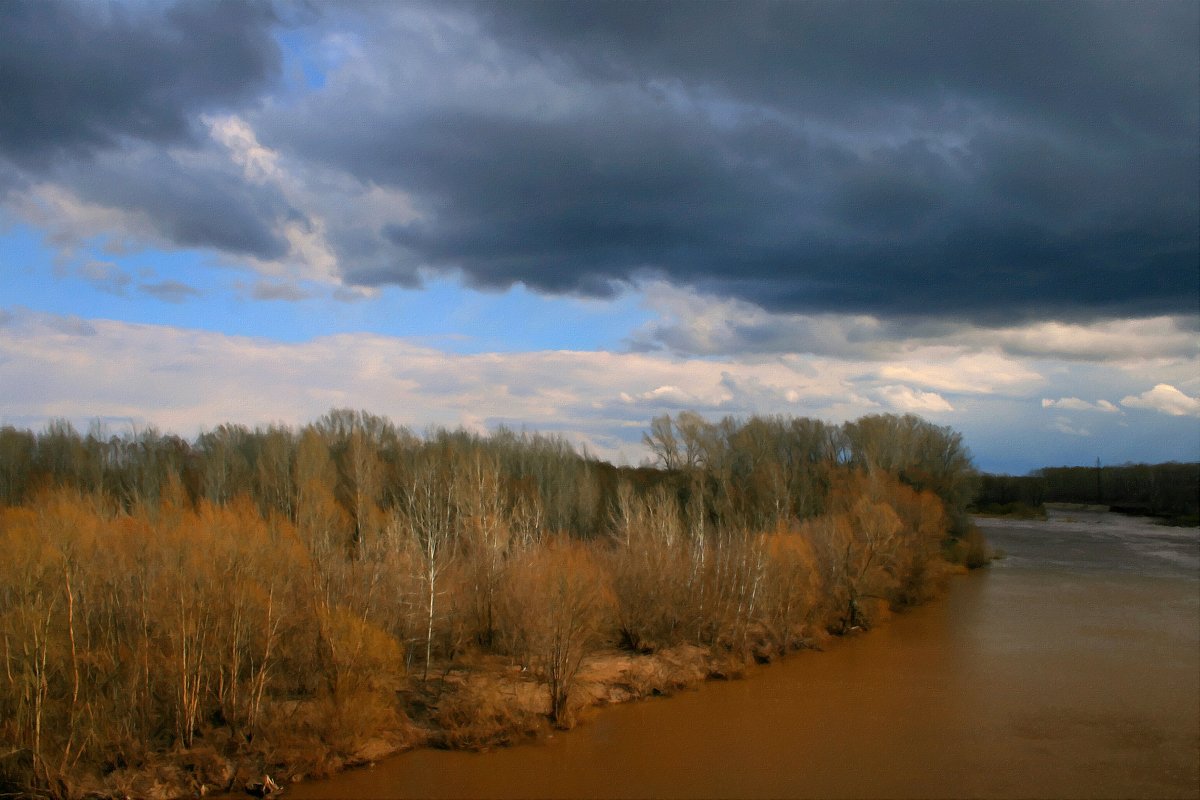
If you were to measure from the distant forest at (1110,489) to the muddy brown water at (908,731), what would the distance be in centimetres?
4310

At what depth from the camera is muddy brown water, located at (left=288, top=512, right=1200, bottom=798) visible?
17766 millimetres

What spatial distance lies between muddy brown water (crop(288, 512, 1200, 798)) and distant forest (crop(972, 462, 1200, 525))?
4310cm

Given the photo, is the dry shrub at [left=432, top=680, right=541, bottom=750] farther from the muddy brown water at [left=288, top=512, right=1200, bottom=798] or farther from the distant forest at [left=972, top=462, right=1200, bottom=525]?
the distant forest at [left=972, top=462, right=1200, bottom=525]

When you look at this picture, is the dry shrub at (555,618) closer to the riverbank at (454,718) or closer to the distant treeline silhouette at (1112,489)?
the riverbank at (454,718)

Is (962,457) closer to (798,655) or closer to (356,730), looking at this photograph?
(798,655)

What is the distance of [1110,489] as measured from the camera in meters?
84.8

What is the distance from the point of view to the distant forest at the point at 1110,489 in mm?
74938

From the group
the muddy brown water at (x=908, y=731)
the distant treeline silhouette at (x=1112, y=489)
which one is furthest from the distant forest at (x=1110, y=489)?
the muddy brown water at (x=908, y=731)

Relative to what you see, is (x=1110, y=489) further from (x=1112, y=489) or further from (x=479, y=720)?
(x=479, y=720)

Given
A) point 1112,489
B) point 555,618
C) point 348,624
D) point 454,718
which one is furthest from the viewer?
point 1112,489

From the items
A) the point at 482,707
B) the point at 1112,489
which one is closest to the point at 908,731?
the point at 482,707

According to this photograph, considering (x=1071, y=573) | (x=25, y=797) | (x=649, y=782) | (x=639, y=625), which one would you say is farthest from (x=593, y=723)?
(x=1071, y=573)

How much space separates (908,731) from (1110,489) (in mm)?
75844

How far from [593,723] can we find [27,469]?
38710mm
